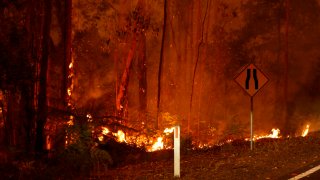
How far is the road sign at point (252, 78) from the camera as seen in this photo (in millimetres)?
14469

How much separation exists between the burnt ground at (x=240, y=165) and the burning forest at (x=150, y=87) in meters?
0.06

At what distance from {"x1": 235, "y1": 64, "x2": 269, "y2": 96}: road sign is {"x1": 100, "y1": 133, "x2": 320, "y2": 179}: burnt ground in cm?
179

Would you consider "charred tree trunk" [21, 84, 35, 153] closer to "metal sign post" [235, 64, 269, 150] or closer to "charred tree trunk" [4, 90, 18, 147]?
"charred tree trunk" [4, 90, 18, 147]

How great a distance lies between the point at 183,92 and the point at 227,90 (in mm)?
8489

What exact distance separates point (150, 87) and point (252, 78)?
2483cm

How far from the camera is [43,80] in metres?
14.6

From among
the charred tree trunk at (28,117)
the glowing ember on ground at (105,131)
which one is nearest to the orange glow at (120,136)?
the glowing ember on ground at (105,131)

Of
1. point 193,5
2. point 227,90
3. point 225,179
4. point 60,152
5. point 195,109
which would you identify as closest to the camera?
point 225,179

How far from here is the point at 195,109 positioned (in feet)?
110

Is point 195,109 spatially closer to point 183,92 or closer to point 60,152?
point 183,92

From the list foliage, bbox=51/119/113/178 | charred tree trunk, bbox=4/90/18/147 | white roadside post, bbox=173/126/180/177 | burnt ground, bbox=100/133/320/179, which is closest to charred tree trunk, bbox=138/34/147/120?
burnt ground, bbox=100/133/320/179

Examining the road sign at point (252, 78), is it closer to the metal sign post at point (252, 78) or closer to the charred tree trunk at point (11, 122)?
the metal sign post at point (252, 78)

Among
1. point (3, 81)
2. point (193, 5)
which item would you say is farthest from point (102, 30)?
point (3, 81)

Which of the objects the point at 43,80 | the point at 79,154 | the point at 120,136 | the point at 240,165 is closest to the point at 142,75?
the point at 120,136
